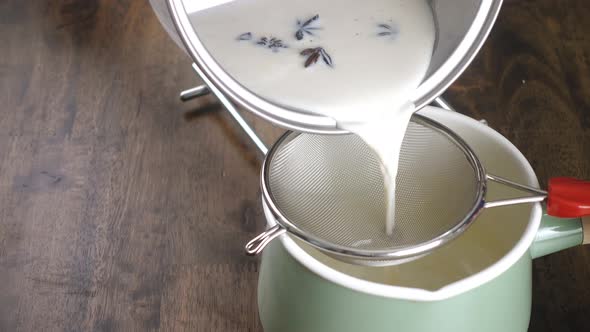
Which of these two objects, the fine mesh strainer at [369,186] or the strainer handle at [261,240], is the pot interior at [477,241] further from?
the strainer handle at [261,240]

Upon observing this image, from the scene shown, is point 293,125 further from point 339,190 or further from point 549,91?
point 549,91

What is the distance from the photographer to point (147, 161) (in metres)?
1.24

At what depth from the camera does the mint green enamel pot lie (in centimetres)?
75

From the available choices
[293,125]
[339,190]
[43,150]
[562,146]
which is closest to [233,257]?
[339,190]

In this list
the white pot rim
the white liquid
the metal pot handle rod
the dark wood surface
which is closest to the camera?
the white pot rim

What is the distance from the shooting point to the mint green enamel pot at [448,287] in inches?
29.6

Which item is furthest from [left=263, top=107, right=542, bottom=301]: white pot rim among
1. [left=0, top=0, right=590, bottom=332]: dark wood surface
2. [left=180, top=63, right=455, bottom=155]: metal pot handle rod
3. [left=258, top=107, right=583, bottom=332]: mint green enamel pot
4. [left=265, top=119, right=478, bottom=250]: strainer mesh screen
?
[left=180, top=63, right=455, bottom=155]: metal pot handle rod

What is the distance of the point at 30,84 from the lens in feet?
4.63

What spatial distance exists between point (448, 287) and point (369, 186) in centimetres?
30

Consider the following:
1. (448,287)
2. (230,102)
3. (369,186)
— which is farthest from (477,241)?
(230,102)

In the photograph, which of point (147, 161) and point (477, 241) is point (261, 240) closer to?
point (477, 241)

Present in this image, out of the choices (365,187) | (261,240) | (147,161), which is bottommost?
(147,161)

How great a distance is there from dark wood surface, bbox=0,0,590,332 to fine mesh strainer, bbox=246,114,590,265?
0.50 ft

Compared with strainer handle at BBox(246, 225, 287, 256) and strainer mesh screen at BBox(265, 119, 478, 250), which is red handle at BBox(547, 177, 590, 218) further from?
strainer handle at BBox(246, 225, 287, 256)
